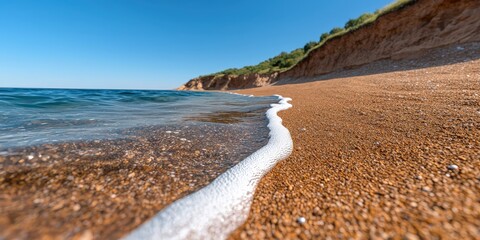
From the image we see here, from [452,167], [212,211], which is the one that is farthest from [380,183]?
[212,211]

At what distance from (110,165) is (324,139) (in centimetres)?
240

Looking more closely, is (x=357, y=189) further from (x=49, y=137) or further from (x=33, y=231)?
(x=49, y=137)

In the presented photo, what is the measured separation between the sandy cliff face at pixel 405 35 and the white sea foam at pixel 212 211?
11.9 meters

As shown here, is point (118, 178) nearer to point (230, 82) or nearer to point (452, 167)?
point (452, 167)

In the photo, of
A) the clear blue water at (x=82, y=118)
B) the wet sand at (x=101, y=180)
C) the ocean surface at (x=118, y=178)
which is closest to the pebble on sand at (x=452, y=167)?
the ocean surface at (x=118, y=178)

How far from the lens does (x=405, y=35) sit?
11281mm

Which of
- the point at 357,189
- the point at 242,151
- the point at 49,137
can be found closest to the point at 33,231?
the point at 242,151

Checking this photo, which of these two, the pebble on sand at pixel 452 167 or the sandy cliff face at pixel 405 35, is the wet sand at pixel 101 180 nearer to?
the pebble on sand at pixel 452 167

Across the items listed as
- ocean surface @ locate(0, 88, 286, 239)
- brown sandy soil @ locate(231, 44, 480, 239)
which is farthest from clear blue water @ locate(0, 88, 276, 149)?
brown sandy soil @ locate(231, 44, 480, 239)

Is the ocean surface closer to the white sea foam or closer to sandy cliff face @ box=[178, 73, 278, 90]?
the white sea foam

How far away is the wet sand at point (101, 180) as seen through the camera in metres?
1.03

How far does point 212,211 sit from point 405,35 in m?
15.4

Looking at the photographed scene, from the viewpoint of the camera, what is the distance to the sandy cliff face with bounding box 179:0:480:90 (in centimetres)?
870

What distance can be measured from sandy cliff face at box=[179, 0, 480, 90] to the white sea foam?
39.1 ft
